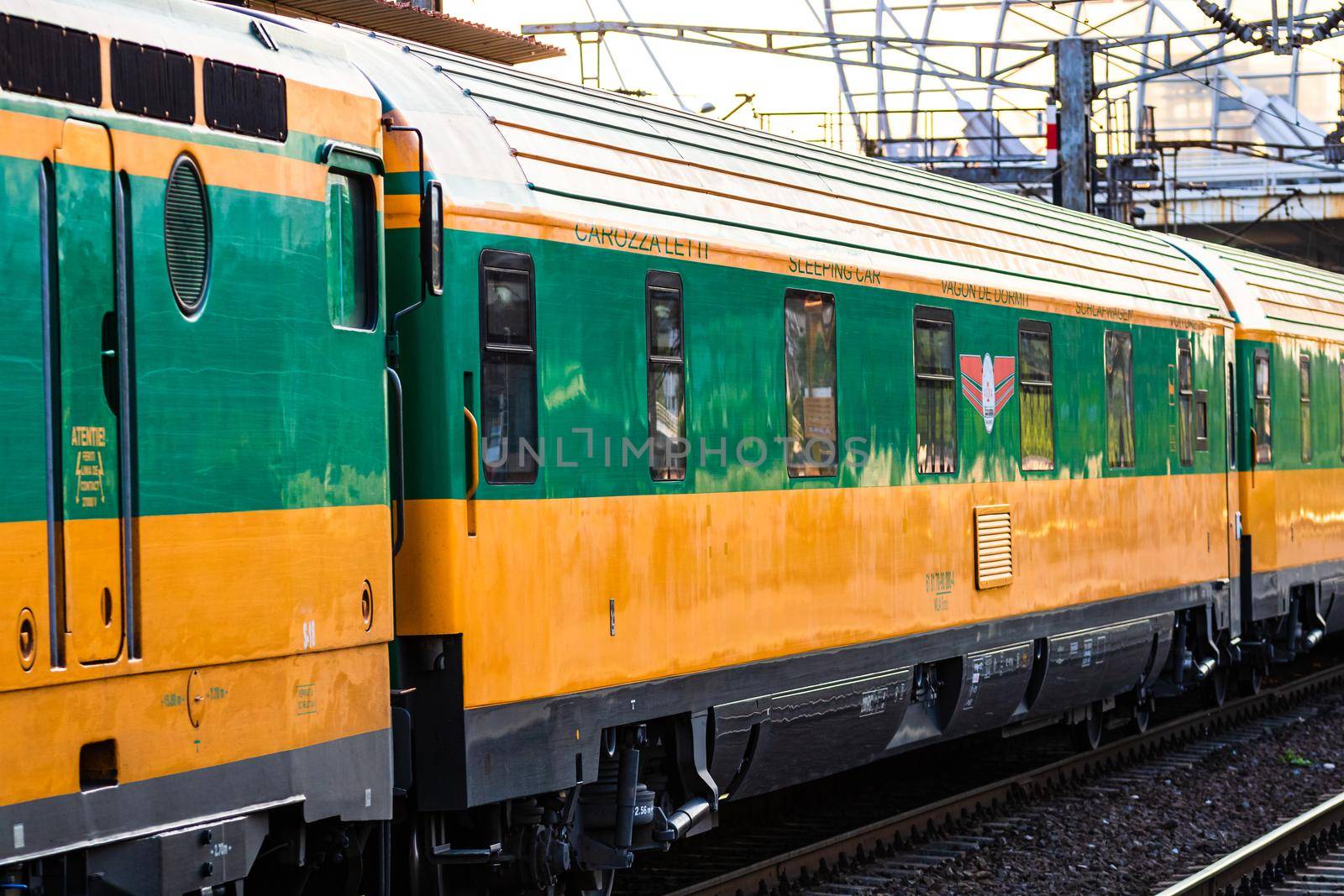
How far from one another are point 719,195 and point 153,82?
3906mm

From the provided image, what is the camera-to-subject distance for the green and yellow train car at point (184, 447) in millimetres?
5191

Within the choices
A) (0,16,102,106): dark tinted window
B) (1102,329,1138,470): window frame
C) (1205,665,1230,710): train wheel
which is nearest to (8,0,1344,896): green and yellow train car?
(0,16,102,106): dark tinted window

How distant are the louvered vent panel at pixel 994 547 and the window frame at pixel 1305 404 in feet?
23.5

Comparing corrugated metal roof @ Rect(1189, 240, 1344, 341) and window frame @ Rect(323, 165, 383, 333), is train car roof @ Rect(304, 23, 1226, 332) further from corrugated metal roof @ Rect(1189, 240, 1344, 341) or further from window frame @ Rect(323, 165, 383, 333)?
corrugated metal roof @ Rect(1189, 240, 1344, 341)

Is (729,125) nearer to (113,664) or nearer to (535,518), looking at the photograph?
(535,518)

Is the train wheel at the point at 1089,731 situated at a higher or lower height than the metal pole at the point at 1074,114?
lower

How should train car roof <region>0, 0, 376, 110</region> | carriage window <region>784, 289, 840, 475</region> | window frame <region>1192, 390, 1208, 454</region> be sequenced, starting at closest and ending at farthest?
train car roof <region>0, 0, 376, 110</region>
carriage window <region>784, 289, 840, 475</region>
window frame <region>1192, 390, 1208, 454</region>

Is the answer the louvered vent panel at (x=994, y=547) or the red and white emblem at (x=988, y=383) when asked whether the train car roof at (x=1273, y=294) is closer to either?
the red and white emblem at (x=988, y=383)

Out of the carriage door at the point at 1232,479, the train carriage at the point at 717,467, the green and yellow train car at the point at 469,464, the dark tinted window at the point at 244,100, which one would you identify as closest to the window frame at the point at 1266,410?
the carriage door at the point at 1232,479

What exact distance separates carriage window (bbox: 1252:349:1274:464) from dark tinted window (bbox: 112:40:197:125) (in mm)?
12565

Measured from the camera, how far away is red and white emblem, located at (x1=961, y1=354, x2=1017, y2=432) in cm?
1134

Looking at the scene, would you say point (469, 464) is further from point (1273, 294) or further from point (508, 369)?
point (1273, 294)

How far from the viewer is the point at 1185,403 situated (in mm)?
14789

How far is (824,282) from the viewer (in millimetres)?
9805
